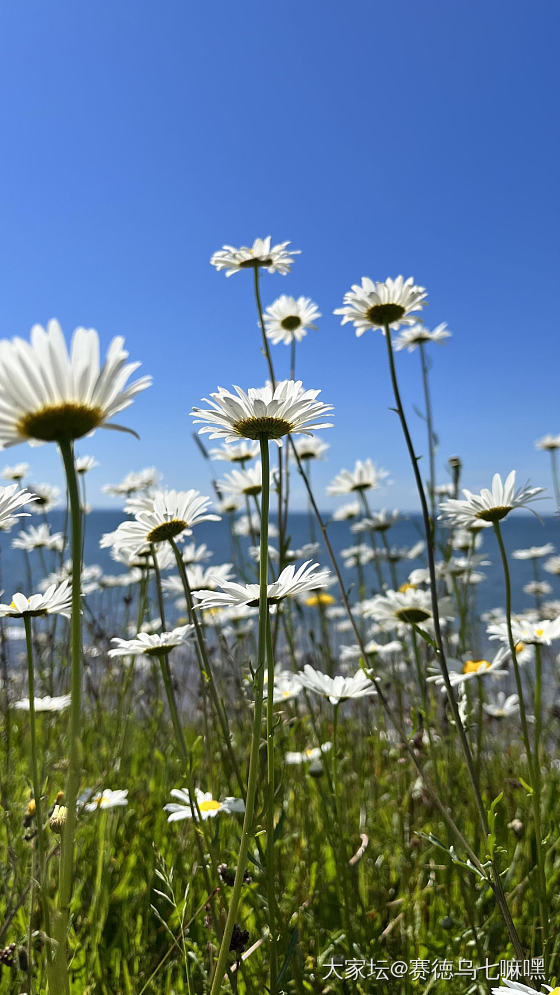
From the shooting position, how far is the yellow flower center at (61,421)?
722mm

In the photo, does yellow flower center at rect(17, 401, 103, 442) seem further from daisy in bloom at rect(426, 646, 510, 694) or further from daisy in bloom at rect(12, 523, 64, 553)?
daisy in bloom at rect(12, 523, 64, 553)

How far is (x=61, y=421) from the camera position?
0.72m

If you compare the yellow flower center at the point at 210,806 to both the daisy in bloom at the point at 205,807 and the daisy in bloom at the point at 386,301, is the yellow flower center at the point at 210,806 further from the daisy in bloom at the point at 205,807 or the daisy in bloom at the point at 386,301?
the daisy in bloom at the point at 386,301

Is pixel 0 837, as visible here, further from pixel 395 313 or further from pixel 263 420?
pixel 395 313

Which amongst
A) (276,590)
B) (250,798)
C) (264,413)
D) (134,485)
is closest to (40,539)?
(134,485)

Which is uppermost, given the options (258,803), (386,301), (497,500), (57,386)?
(386,301)

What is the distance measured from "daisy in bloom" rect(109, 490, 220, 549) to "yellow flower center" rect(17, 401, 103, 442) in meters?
0.74

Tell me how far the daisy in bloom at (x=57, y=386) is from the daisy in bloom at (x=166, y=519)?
0.75m

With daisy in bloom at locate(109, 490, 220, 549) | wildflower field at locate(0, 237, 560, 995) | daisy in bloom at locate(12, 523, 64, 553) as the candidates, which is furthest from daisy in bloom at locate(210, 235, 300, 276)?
daisy in bloom at locate(12, 523, 64, 553)

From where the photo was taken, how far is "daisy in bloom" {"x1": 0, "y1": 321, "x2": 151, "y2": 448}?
0.70 m

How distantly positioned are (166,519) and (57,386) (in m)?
0.78

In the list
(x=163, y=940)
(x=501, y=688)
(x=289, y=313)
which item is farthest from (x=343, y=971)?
(x=501, y=688)

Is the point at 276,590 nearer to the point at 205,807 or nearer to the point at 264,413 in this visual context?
the point at 264,413

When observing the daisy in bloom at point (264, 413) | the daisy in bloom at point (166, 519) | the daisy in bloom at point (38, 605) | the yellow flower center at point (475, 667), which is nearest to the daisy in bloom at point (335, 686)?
the yellow flower center at point (475, 667)
